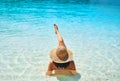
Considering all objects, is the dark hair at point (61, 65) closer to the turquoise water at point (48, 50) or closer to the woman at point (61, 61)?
the woman at point (61, 61)

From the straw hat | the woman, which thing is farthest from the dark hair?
the straw hat

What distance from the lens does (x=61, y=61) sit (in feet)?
12.5

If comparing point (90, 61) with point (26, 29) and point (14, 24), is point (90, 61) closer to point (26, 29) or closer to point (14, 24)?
point (26, 29)

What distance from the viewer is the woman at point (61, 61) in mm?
3818

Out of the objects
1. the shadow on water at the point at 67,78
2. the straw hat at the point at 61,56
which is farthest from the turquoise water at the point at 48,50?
the straw hat at the point at 61,56

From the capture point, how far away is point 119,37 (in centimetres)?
872

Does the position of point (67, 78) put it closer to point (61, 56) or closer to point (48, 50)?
point (61, 56)

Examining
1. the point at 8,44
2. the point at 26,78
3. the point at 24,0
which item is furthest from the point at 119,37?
the point at 24,0

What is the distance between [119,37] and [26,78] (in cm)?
541

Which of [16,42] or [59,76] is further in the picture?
[16,42]

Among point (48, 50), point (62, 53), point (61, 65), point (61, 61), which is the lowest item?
point (48, 50)

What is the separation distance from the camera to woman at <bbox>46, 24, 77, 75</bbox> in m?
3.82

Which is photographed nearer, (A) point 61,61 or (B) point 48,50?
(A) point 61,61

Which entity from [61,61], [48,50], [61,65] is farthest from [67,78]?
[48,50]
